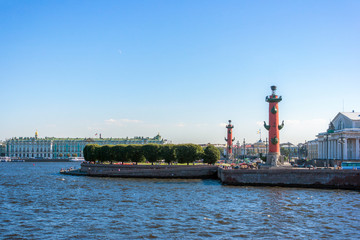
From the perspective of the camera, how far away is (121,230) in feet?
68.6

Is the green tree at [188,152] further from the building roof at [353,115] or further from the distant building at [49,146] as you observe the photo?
the distant building at [49,146]

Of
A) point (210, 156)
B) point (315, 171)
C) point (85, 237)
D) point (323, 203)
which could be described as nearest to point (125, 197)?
point (85, 237)

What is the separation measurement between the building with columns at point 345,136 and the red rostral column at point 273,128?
16.2 m

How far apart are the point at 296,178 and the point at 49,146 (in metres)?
147

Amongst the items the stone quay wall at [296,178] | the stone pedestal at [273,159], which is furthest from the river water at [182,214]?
the stone pedestal at [273,159]

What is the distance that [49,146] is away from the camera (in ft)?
553

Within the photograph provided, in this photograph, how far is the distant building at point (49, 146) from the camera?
549 ft

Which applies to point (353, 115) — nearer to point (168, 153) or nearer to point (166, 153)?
point (168, 153)

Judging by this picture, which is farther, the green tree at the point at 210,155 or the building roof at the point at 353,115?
the green tree at the point at 210,155

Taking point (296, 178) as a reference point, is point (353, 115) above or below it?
above

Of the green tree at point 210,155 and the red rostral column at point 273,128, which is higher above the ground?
the red rostral column at point 273,128

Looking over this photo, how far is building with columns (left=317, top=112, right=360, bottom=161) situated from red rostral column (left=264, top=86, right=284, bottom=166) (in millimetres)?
16205

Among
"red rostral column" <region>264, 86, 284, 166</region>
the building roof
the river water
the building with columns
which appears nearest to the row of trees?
"red rostral column" <region>264, 86, 284, 166</region>

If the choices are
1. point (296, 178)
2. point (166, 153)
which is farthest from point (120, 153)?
point (296, 178)
